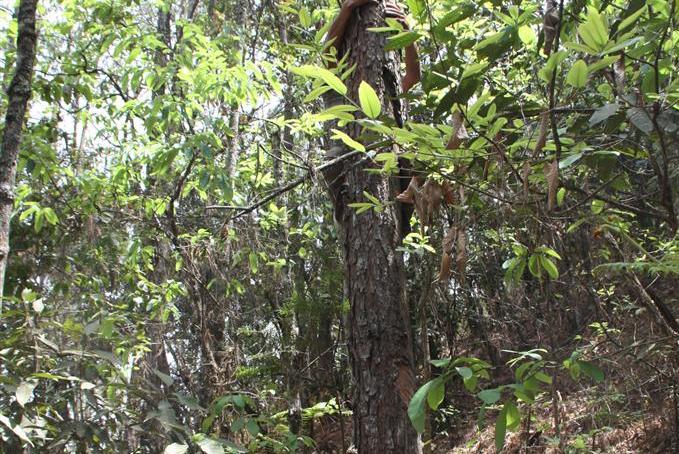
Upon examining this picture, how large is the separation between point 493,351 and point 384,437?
657cm

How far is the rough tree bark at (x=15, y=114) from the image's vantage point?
2139 mm

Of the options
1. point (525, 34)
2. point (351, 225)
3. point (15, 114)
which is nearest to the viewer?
point (525, 34)

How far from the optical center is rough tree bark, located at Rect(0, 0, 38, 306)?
7.02 feet

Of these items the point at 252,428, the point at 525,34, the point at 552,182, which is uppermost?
the point at 525,34

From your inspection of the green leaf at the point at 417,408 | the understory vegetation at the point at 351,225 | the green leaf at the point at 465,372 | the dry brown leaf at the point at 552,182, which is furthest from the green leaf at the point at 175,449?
the dry brown leaf at the point at 552,182

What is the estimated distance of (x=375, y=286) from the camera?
2609 mm

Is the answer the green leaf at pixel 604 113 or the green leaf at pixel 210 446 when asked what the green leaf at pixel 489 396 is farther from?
the green leaf at pixel 210 446

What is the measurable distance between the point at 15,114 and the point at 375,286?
1577 millimetres

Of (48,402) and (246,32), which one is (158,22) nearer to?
(246,32)

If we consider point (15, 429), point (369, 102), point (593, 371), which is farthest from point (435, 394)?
point (15, 429)

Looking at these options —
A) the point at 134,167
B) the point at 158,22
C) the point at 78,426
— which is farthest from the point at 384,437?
the point at 158,22

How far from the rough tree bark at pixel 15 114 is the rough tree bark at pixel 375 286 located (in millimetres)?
1273

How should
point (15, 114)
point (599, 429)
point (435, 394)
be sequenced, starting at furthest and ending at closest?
1. point (599, 429)
2. point (15, 114)
3. point (435, 394)

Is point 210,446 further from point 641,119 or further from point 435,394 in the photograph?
point 641,119
